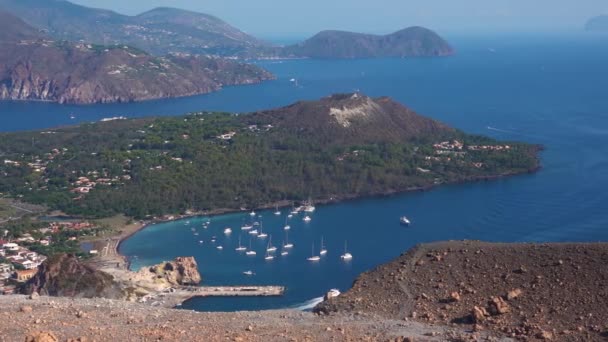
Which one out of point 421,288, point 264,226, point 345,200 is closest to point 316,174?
point 345,200

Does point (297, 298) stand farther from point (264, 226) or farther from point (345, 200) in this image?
point (345, 200)

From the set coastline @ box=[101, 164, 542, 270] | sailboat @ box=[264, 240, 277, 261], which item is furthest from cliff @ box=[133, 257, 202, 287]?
sailboat @ box=[264, 240, 277, 261]

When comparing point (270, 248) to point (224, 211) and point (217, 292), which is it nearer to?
point (217, 292)

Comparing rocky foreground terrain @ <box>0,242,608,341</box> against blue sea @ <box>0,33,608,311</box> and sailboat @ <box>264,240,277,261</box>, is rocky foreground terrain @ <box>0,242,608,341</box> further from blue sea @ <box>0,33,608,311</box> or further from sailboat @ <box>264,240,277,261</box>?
sailboat @ <box>264,240,277,261</box>

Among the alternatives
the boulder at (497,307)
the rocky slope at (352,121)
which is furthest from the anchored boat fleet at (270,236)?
the boulder at (497,307)

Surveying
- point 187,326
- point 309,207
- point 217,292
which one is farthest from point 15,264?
Answer: point 187,326

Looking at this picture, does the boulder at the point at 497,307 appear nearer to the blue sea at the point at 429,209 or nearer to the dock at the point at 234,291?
the blue sea at the point at 429,209
